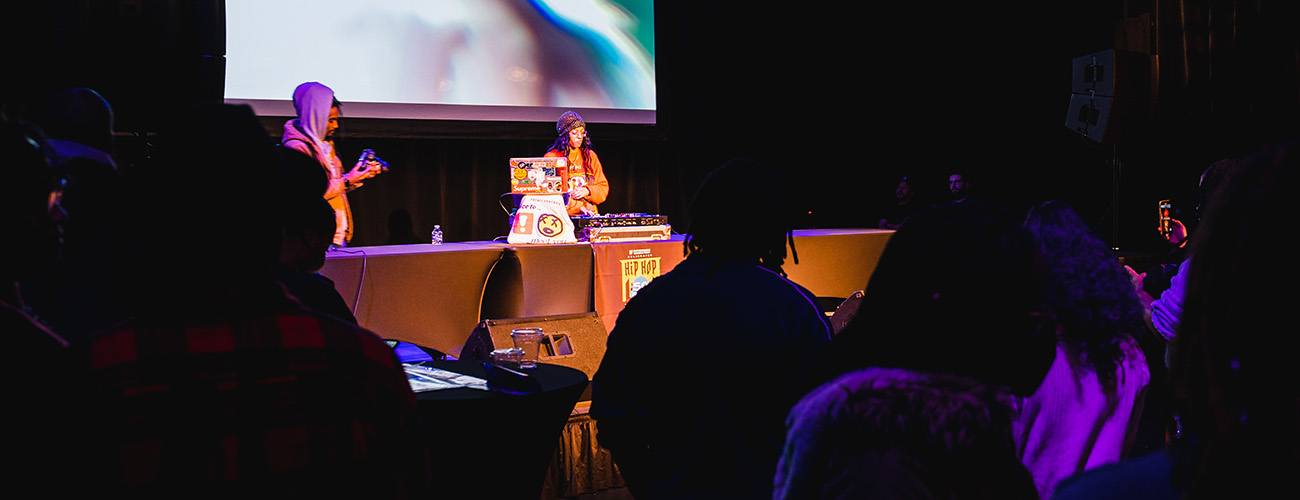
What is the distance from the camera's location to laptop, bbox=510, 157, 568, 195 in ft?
16.3

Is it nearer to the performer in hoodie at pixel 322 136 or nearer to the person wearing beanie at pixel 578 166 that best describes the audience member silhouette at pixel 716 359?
the performer in hoodie at pixel 322 136

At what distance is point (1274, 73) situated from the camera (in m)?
7.72

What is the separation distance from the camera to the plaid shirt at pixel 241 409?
102 cm

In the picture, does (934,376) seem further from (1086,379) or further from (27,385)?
(27,385)

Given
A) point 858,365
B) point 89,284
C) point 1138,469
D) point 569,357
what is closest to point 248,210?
point 858,365

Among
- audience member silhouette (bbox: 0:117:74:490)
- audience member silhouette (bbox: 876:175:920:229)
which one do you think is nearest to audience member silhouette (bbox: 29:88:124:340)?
audience member silhouette (bbox: 0:117:74:490)

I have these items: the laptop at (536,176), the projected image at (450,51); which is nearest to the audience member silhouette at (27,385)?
the laptop at (536,176)

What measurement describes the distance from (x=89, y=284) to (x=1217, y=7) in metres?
8.70

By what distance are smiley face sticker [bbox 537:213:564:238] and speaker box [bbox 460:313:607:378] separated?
71 centimetres

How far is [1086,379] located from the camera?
157cm

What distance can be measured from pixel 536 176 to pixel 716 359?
329cm

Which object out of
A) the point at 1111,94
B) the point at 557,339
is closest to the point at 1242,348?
the point at 557,339

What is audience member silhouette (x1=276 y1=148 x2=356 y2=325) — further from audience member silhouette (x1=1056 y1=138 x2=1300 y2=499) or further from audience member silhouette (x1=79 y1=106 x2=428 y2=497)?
audience member silhouette (x1=1056 y1=138 x2=1300 y2=499)

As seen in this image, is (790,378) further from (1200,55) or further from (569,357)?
(1200,55)
